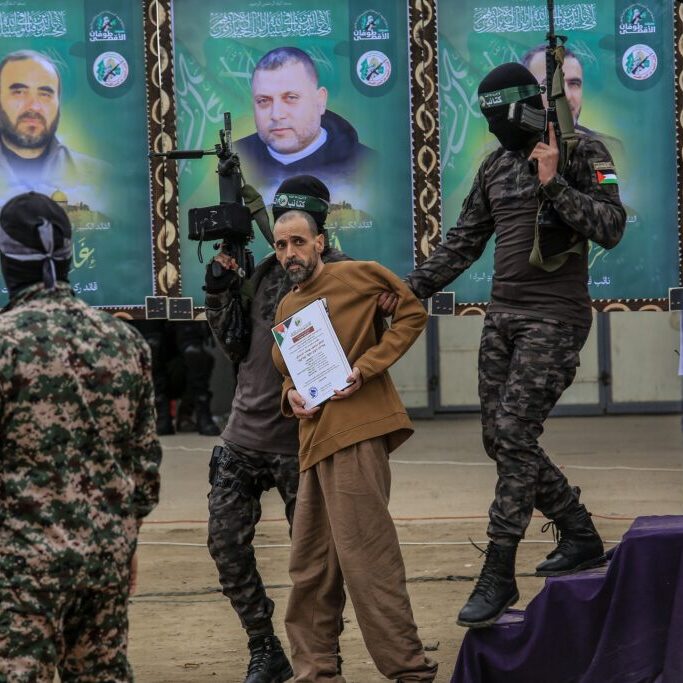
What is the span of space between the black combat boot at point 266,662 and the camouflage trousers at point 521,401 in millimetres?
1032

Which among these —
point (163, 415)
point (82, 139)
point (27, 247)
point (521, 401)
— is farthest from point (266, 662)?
point (163, 415)

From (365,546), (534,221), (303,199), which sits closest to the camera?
(365,546)

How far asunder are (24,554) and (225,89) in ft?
13.3

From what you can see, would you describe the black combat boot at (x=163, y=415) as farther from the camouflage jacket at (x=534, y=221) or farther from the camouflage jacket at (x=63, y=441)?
the camouflage jacket at (x=63, y=441)

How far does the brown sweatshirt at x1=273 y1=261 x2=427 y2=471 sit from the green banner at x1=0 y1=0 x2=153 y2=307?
2.15 meters

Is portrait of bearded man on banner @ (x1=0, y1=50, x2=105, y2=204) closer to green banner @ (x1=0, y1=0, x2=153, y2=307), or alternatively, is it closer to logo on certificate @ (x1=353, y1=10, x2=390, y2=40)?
green banner @ (x1=0, y1=0, x2=153, y2=307)

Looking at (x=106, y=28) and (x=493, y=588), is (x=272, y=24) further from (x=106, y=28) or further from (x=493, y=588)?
(x=493, y=588)

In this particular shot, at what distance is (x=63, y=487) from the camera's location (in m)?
4.05

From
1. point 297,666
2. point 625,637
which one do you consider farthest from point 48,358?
point 625,637

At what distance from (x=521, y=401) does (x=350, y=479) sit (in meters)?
0.70

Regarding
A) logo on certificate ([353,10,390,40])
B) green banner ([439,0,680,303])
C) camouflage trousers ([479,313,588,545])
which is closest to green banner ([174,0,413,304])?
logo on certificate ([353,10,390,40])

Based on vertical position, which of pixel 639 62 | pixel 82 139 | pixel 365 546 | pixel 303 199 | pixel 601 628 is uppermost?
pixel 639 62

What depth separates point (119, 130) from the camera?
25.1 feet

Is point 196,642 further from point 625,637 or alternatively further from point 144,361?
point 144,361
